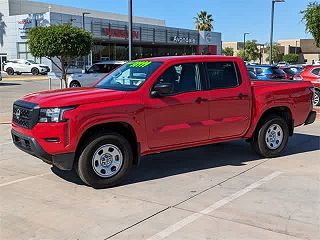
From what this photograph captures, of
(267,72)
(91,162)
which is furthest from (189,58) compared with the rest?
(267,72)

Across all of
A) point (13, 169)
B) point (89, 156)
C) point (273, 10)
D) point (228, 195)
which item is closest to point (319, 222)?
point (228, 195)

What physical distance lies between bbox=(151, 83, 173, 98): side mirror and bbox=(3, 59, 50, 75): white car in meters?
42.2

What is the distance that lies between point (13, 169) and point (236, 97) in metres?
3.79

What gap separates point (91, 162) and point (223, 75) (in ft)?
8.89

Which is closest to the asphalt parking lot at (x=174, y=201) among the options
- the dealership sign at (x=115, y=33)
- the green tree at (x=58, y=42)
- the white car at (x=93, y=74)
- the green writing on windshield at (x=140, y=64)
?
the green writing on windshield at (x=140, y=64)

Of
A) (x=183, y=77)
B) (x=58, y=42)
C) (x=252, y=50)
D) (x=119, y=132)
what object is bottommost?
(x=119, y=132)

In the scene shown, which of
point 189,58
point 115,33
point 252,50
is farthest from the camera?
point 252,50

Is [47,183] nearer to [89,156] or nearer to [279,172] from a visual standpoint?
[89,156]

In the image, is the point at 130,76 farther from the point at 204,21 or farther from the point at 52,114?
the point at 204,21

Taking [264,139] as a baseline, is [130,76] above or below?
above

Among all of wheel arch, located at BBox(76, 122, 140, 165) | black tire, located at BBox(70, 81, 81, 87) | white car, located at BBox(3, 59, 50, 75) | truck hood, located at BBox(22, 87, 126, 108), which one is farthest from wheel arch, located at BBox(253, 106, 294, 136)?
white car, located at BBox(3, 59, 50, 75)

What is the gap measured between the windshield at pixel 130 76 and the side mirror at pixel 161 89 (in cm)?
23

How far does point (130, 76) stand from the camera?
22.6 feet

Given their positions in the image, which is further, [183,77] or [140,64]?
[140,64]
